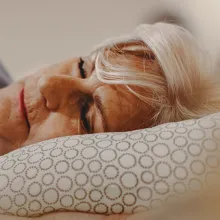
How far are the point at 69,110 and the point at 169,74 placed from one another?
0.23 meters

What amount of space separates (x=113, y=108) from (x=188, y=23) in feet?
2.23

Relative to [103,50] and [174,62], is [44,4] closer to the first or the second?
[103,50]

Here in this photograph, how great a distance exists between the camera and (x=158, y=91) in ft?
2.88

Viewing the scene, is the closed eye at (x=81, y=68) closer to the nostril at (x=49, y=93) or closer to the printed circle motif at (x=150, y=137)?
the nostril at (x=49, y=93)

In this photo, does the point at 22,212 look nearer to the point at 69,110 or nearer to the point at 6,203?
the point at 6,203

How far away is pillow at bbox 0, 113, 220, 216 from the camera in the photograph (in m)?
0.59

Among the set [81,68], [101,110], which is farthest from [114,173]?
[81,68]

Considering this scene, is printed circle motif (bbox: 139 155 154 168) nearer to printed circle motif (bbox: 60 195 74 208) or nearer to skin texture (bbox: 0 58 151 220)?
printed circle motif (bbox: 60 195 74 208)

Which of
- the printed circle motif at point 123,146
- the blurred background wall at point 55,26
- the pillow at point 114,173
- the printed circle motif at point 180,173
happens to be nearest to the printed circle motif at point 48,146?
the pillow at point 114,173

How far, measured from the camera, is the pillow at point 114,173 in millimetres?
585

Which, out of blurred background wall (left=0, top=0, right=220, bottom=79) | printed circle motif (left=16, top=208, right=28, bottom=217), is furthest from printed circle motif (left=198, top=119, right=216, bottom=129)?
blurred background wall (left=0, top=0, right=220, bottom=79)

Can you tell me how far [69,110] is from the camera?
0.88m

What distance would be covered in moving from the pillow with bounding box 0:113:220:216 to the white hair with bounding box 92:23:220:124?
230mm

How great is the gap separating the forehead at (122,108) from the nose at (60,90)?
0.16 feet
